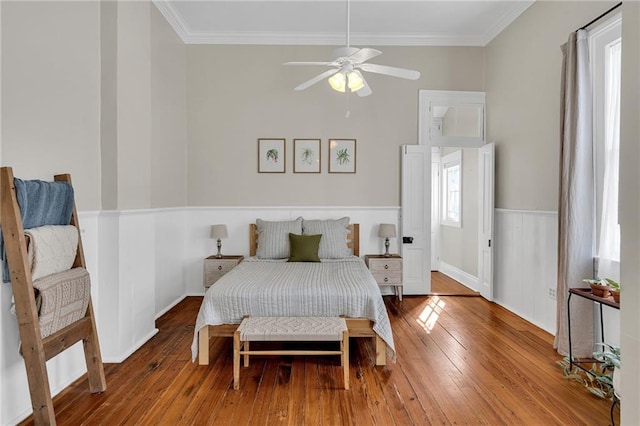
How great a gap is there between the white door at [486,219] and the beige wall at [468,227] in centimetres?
49

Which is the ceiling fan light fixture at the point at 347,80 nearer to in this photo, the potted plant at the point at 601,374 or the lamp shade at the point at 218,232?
the lamp shade at the point at 218,232

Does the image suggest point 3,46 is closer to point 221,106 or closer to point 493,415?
point 221,106

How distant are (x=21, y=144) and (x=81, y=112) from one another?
0.61 meters

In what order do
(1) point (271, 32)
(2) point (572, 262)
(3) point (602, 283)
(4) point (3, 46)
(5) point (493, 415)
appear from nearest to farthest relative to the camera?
(4) point (3, 46), (5) point (493, 415), (3) point (602, 283), (2) point (572, 262), (1) point (271, 32)

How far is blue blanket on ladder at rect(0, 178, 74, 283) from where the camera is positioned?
6.41 feet

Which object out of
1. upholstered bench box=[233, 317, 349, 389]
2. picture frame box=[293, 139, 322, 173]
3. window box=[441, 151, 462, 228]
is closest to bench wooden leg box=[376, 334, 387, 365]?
upholstered bench box=[233, 317, 349, 389]

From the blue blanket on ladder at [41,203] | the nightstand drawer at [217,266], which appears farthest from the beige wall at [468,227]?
the blue blanket on ladder at [41,203]

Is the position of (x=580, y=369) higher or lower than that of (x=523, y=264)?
lower

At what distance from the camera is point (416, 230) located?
4723mm

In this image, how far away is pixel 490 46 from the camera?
15.1 feet

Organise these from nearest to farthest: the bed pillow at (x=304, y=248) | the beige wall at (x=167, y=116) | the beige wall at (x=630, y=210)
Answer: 1. the beige wall at (x=630, y=210)
2. the beige wall at (x=167, y=116)
3. the bed pillow at (x=304, y=248)

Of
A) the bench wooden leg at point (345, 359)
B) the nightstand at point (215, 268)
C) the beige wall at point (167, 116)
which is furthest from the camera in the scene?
the nightstand at point (215, 268)

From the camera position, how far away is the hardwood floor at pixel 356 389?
2107 mm

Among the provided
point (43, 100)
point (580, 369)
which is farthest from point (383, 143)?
point (43, 100)
